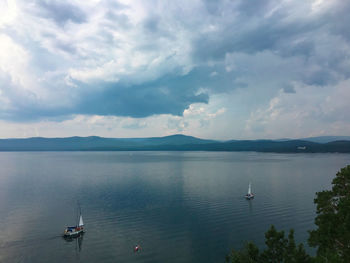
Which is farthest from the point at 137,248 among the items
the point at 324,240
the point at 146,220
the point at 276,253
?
the point at 324,240

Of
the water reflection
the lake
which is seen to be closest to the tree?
→ the lake

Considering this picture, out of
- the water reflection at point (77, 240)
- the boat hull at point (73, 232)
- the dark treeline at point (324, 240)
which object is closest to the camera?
the dark treeline at point (324, 240)

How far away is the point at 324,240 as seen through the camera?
23.7m

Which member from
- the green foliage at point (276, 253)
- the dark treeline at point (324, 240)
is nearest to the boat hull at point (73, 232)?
the dark treeline at point (324, 240)

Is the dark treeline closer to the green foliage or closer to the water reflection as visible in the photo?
the green foliage

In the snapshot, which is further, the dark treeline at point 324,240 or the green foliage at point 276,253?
the green foliage at point 276,253

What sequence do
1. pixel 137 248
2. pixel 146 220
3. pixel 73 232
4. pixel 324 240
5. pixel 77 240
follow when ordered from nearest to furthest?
pixel 324 240 < pixel 137 248 < pixel 77 240 < pixel 73 232 < pixel 146 220

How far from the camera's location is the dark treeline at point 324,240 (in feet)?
71.6

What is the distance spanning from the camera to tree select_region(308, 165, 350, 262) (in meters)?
21.6

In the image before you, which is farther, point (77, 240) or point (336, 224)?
point (77, 240)

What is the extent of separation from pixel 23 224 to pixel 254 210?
5946 centimetres

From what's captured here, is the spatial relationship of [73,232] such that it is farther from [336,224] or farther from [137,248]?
[336,224]

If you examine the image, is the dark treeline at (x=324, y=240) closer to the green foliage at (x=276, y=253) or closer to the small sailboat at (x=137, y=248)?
the green foliage at (x=276, y=253)

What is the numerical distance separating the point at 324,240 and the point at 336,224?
7.12 ft
